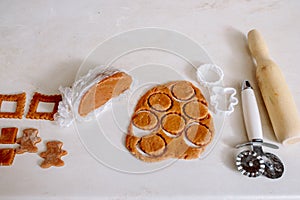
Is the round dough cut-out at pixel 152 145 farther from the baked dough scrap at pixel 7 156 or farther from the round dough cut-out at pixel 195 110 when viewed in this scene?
the baked dough scrap at pixel 7 156

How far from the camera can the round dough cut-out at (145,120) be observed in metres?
0.72

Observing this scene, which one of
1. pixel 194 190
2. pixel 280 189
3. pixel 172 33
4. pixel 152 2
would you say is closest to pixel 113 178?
pixel 194 190

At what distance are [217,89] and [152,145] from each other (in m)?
0.23

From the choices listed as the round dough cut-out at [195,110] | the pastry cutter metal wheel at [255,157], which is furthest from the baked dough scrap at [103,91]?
the pastry cutter metal wheel at [255,157]

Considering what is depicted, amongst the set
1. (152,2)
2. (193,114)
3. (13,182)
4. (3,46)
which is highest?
(152,2)

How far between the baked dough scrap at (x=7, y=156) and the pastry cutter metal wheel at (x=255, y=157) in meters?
0.49

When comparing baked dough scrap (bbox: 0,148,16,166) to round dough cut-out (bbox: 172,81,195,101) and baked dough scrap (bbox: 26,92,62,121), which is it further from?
round dough cut-out (bbox: 172,81,195,101)

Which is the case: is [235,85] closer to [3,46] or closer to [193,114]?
[193,114]

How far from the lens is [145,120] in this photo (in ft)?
2.38

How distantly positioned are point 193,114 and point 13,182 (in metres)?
0.43

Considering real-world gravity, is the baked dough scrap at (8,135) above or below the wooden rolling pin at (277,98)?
below

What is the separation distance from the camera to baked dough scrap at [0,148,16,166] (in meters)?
0.65

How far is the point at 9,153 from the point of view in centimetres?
66

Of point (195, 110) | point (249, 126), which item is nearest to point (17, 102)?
point (195, 110)
